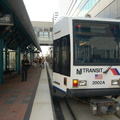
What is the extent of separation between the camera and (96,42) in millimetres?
4590

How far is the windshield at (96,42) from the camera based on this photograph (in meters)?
4.49

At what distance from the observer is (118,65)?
473 cm

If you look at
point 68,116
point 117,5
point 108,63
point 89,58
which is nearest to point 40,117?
point 68,116

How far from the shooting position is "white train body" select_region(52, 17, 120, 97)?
4.44 metres

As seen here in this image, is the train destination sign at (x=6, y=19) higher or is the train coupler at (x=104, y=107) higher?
the train destination sign at (x=6, y=19)

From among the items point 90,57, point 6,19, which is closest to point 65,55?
point 90,57

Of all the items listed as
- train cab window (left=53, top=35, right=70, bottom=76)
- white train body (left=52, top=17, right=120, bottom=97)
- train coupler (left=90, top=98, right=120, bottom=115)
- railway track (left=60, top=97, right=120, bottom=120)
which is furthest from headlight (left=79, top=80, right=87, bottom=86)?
railway track (left=60, top=97, right=120, bottom=120)

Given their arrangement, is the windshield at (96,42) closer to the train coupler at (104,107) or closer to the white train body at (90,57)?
the white train body at (90,57)

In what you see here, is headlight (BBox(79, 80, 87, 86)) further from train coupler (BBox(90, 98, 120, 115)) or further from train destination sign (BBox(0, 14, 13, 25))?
train destination sign (BBox(0, 14, 13, 25))

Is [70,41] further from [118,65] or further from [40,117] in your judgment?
[40,117]

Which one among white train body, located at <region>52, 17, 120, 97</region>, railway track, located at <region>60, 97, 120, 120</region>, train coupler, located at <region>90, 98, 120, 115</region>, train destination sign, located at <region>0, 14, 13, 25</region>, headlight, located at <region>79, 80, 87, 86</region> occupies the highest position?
train destination sign, located at <region>0, 14, 13, 25</region>

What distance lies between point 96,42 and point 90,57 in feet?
1.51

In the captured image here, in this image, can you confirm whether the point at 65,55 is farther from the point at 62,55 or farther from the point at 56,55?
the point at 56,55

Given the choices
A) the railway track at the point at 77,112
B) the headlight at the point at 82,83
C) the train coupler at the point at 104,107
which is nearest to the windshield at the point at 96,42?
the headlight at the point at 82,83
